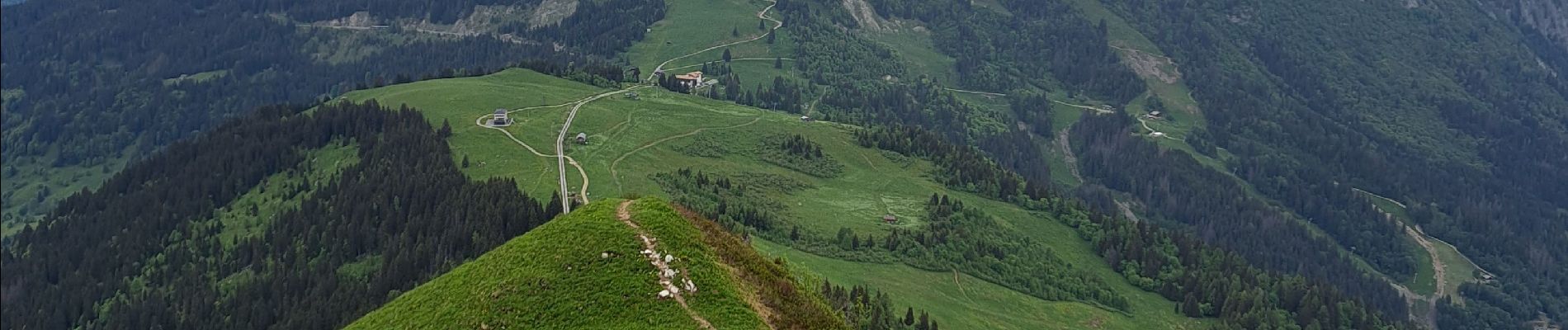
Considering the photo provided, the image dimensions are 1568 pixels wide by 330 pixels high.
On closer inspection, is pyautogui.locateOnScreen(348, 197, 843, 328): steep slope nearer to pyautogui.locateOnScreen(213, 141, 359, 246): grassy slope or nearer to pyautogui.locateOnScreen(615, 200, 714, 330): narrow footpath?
pyautogui.locateOnScreen(615, 200, 714, 330): narrow footpath

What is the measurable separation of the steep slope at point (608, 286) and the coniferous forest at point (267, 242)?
59235 millimetres

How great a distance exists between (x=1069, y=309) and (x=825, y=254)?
1421 inches

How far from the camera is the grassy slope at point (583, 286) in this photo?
77188mm

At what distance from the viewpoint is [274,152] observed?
196 meters

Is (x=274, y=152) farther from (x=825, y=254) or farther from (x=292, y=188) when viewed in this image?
(x=825, y=254)

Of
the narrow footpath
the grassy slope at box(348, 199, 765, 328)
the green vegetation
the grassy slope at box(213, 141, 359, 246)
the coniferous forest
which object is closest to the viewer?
the narrow footpath

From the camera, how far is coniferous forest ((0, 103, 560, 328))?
149750 millimetres

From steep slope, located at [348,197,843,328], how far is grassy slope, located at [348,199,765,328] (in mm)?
75

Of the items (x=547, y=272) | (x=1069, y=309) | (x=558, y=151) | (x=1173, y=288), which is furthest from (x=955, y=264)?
(x=547, y=272)

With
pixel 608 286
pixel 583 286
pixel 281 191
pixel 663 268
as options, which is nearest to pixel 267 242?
pixel 281 191

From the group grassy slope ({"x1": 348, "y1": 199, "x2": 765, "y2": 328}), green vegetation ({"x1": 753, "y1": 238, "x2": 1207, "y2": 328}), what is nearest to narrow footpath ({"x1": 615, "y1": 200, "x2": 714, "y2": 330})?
grassy slope ({"x1": 348, "y1": 199, "x2": 765, "y2": 328})

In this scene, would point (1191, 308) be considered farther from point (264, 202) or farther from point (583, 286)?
point (264, 202)

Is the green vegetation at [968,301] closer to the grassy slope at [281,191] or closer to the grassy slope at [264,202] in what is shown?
the grassy slope at [281,191]

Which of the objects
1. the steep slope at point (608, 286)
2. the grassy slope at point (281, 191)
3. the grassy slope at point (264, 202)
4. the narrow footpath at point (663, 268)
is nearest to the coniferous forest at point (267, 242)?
the grassy slope at point (264, 202)
